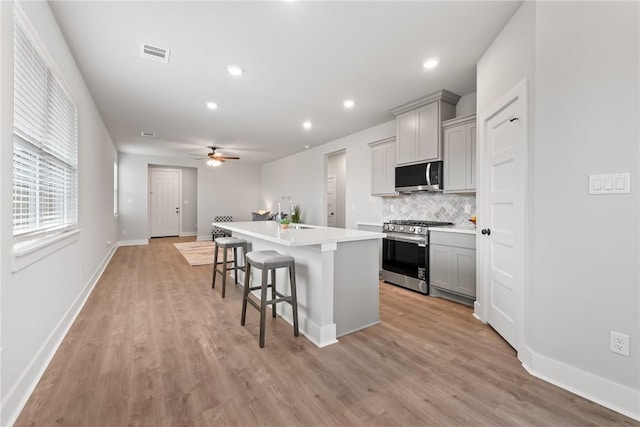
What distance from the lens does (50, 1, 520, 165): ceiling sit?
2.18 m

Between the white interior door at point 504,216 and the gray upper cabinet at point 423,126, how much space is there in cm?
102

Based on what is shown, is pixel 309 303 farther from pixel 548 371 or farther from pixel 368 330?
pixel 548 371

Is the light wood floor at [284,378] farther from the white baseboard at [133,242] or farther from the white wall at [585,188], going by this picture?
the white baseboard at [133,242]

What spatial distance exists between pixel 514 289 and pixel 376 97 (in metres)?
2.79

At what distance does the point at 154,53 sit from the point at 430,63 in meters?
2.71

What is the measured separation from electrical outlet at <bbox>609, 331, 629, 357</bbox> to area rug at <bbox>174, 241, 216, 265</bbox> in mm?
5408

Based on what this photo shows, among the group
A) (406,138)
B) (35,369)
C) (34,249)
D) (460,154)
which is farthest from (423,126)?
(35,369)

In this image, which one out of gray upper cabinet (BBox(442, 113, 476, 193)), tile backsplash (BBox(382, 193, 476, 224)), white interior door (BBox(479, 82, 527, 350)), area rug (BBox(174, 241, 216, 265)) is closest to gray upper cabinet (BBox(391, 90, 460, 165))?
gray upper cabinet (BBox(442, 113, 476, 193))

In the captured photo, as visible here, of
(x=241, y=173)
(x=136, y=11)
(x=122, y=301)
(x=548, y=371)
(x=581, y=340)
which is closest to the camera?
(x=581, y=340)

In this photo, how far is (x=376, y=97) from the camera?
12.6 ft

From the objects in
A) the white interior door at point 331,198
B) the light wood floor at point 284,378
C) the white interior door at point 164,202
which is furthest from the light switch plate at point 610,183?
the white interior door at point 164,202

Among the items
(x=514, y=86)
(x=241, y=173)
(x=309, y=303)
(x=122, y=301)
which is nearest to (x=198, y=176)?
(x=241, y=173)

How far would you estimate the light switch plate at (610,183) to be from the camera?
1549 mm

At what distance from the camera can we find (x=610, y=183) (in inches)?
63.0
